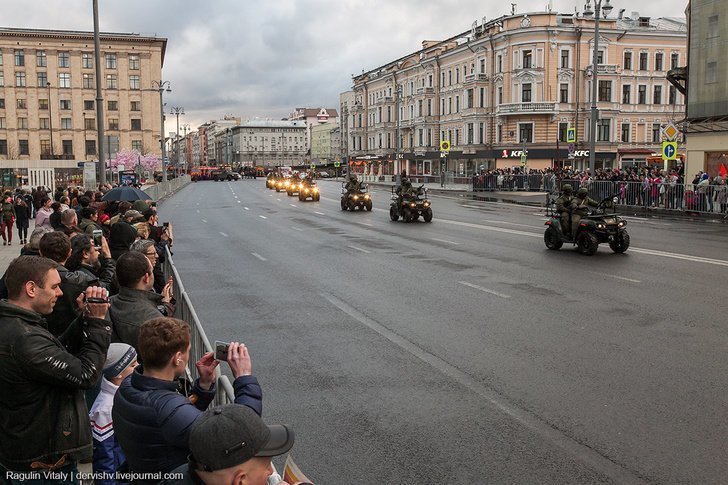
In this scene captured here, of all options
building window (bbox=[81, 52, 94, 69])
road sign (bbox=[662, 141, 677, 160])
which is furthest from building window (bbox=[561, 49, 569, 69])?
building window (bbox=[81, 52, 94, 69])

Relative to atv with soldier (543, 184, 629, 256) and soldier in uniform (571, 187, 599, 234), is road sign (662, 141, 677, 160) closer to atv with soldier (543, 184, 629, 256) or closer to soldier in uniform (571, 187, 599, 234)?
atv with soldier (543, 184, 629, 256)

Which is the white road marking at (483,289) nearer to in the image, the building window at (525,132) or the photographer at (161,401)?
the photographer at (161,401)

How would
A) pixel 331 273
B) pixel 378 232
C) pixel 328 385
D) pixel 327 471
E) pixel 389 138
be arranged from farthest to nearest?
pixel 389 138 → pixel 378 232 → pixel 331 273 → pixel 328 385 → pixel 327 471

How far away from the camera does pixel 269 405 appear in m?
6.63

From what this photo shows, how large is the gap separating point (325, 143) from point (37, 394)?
178526 millimetres

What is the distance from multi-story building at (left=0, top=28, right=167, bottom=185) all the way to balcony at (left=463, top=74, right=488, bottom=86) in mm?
49340

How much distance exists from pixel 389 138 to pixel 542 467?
93.9 metres

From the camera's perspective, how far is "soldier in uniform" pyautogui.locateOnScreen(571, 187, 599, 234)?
17.1 m

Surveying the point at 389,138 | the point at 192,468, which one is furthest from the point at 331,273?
the point at 389,138

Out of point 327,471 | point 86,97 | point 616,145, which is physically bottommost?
point 327,471

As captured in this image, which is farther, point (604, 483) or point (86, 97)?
point (86, 97)

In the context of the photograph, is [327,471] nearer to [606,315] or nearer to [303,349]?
[303,349]

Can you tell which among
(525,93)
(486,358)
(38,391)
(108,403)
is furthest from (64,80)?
(38,391)

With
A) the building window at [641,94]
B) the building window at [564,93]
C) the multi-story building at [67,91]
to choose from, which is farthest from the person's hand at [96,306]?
the multi-story building at [67,91]
